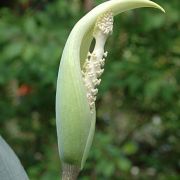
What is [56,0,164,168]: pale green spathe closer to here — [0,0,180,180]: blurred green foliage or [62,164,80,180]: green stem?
[62,164,80,180]: green stem

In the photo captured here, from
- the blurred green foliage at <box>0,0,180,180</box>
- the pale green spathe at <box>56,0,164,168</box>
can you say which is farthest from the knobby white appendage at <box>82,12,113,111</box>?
the blurred green foliage at <box>0,0,180,180</box>

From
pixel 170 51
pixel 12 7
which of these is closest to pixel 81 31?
pixel 170 51

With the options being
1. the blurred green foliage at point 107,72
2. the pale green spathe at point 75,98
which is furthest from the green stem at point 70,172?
the blurred green foliage at point 107,72

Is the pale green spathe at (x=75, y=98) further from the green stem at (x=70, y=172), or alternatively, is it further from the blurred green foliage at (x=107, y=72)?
the blurred green foliage at (x=107, y=72)

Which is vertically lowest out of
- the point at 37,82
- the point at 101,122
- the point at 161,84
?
the point at 101,122

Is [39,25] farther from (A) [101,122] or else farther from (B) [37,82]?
(A) [101,122]

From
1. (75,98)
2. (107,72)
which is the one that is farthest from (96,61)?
(107,72)

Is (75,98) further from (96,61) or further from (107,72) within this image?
(107,72)
